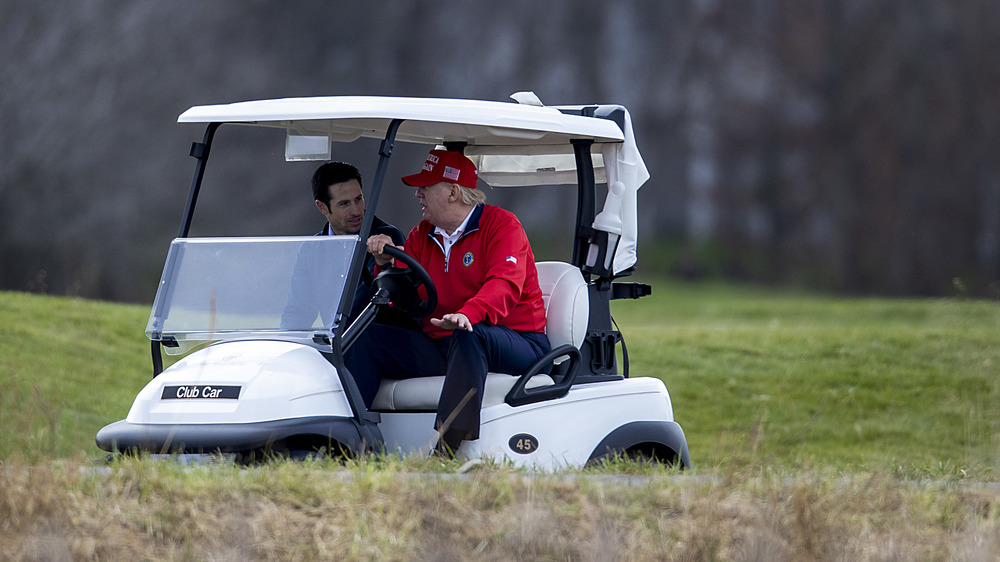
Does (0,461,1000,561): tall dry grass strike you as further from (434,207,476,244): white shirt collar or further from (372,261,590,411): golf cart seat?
(434,207,476,244): white shirt collar

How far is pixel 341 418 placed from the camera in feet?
14.4

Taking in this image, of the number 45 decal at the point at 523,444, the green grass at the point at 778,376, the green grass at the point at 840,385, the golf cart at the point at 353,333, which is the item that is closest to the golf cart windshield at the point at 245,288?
the golf cart at the point at 353,333

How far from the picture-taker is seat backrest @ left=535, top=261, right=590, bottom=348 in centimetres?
505

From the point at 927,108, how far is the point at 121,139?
15868 millimetres

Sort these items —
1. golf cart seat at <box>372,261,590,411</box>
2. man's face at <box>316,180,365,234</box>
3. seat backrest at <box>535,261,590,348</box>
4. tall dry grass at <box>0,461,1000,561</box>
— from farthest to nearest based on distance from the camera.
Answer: man's face at <box>316,180,365,234</box> < seat backrest at <box>535,261,590,348</box> < golf cart seat at <box>372,261,590,411</box> < tall dry grass at <box>0,461,1000,561</box>

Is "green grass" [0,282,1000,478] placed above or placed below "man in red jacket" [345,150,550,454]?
below

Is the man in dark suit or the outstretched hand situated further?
the man in dark suit

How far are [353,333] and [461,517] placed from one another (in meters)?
1.35

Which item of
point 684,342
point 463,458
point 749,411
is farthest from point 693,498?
point 684,342

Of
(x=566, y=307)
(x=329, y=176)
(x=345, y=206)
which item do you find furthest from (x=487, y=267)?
(x=329, y=176)

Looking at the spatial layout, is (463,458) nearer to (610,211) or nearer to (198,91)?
(610,211)

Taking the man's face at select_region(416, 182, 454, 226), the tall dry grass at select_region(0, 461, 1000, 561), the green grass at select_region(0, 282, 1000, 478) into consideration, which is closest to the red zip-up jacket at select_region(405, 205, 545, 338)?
the man's face at select_region(416, 182, 454, 226)

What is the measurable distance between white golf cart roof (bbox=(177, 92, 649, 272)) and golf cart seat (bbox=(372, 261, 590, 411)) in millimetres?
300

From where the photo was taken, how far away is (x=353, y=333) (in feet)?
14.8
